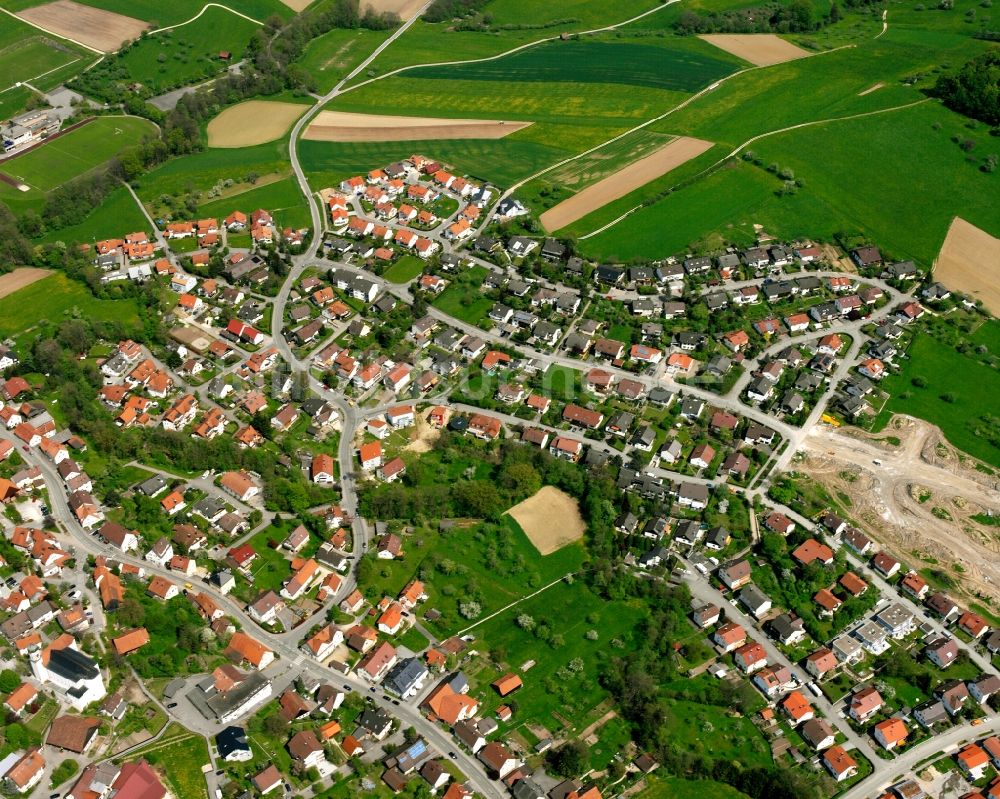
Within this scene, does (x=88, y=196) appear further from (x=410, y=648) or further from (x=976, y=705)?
(x=976, y=705)

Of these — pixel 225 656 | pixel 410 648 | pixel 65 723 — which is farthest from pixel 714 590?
pixel 65 723

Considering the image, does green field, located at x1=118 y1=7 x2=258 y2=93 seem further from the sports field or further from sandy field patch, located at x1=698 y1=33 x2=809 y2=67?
sandy field patch, located at x1=698 y1=33 x2=809 y2=67

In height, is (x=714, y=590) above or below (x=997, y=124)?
below

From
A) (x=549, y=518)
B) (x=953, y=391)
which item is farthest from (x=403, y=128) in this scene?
(x=953, y=391)

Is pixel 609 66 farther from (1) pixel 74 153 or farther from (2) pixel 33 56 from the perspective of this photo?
(2) pixel 33 56

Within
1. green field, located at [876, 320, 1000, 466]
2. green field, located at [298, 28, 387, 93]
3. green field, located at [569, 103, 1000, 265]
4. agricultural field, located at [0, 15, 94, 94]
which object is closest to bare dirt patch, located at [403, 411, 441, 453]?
green field, located at [569, 103, 1000, 265]

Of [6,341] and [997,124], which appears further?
[997,124]
